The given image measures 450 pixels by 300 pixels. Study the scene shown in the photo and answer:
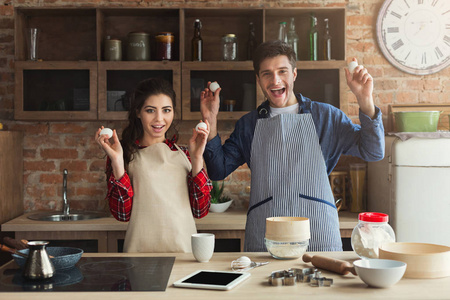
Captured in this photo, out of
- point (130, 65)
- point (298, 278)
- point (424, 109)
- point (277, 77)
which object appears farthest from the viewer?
point (424, 109)

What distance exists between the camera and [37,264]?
1.40 m

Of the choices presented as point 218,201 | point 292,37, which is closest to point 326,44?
point 292,37

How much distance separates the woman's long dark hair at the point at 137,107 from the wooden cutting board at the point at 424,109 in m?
1.82

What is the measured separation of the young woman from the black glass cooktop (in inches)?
14.6

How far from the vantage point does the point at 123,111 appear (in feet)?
10.5

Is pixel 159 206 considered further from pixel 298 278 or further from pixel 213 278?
pixel 298 278

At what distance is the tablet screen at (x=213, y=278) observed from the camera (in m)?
1.36

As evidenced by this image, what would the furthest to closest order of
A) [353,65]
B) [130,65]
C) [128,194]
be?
[130,65] < [128,194] < [353,65]

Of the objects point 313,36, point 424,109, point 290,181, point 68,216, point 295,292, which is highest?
point 313,36

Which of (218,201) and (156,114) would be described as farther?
(218,201)

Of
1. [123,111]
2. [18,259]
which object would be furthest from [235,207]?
[18,259]

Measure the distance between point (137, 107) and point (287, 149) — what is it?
702 millimetres

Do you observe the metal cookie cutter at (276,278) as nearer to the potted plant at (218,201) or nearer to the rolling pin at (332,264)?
the rolling pin at (332,264)

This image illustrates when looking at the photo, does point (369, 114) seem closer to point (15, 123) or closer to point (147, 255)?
point (147, 255)
